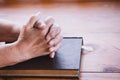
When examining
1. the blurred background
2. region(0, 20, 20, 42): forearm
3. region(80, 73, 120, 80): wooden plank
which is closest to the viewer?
region(80, 73, 120, 80): wooden plank

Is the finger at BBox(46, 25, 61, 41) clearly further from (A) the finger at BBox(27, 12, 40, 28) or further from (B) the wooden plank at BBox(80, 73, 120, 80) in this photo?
(B) the wooden plank at BBox(80, 73, 120, 80)

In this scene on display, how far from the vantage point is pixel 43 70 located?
87 centimetres

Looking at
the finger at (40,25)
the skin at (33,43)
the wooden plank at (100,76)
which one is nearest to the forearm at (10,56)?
the skin at (33,43)

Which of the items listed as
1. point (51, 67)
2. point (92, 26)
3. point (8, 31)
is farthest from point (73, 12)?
point (51, 67)

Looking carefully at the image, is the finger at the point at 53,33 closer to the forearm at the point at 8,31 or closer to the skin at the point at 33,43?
the skin at the point at 33,43

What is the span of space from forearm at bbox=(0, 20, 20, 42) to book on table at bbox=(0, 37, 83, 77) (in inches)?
6.6

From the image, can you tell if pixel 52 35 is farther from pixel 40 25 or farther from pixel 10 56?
pixel 10 56

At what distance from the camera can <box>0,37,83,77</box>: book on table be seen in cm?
86

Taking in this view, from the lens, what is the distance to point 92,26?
1.20m

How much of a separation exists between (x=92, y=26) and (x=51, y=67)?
40 centimetres

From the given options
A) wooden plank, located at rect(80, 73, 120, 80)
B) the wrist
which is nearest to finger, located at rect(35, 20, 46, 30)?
the wrist

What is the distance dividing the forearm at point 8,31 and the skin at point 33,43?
117mm

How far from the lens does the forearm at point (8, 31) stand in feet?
3.43

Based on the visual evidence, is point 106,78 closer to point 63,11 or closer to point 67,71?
point 67,71
